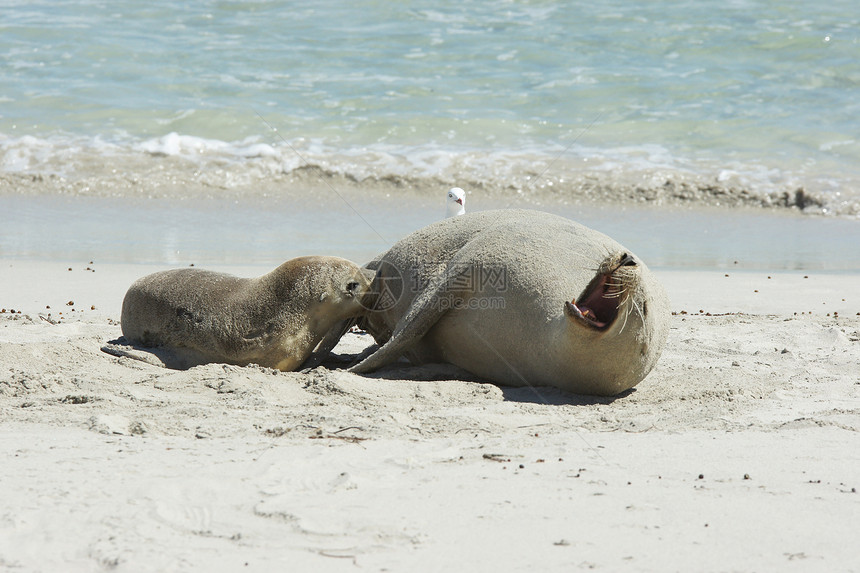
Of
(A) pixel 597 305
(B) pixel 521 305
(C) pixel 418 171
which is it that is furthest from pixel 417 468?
(C) pixel 418 171

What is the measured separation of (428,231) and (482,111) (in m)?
10.7

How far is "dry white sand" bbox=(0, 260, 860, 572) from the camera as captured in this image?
2562mm

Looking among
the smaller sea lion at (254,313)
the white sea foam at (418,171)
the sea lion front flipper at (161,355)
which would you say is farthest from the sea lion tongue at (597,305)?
the white sea foam at (418,171)

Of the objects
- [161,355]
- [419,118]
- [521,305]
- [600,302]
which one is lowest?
[161,355]

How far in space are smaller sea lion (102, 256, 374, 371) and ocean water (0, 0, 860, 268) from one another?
3.89m

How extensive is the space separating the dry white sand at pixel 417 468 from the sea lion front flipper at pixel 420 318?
0.45ft

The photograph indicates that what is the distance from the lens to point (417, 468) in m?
3.27

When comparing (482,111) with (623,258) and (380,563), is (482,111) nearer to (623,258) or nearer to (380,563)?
(623,258)

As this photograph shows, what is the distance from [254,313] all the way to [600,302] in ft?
6.11

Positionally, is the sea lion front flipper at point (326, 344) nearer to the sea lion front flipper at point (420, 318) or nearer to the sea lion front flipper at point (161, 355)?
the sea lion front flipper at point (420, 318)

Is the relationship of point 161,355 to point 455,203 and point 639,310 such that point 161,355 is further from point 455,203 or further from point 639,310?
point 455,203
